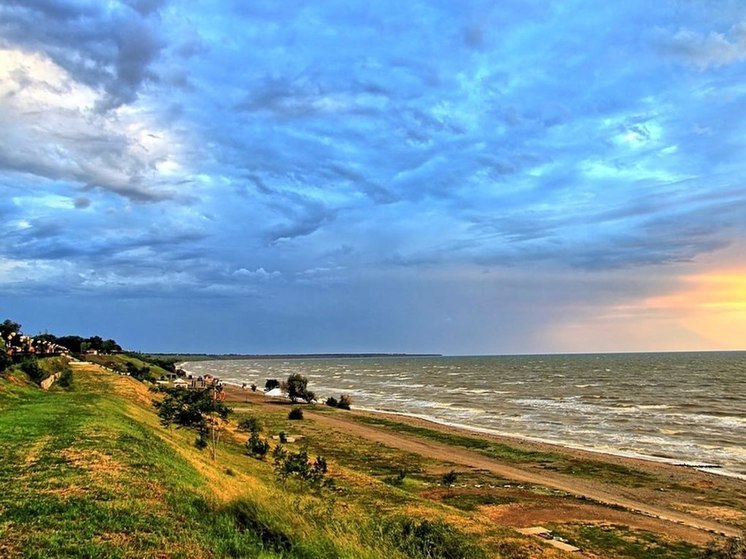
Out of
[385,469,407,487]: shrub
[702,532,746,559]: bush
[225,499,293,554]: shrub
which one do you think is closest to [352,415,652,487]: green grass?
[385,469,407,487]: shrub

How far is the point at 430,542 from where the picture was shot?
13.4m

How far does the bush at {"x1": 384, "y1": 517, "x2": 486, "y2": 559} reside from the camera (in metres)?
12.6

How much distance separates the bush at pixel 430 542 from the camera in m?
12.6

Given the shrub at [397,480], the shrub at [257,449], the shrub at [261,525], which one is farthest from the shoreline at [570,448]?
the shrub at [261,525]

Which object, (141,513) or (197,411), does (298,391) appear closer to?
(197,411)

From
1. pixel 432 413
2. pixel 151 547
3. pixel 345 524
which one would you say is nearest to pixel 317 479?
pixel 345 524

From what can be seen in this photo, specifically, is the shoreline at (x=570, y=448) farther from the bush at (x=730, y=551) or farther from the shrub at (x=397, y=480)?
the bush at (x=730, y=551)

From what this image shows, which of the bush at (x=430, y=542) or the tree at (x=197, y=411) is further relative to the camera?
the tree at (x=197, y=411)

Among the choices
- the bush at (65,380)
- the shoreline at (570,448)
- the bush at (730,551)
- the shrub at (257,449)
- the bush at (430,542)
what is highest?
the bush at (65,380)

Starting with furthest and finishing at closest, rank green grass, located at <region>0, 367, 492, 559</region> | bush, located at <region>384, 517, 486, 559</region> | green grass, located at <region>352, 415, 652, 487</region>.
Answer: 1. green grass, located at <region>352, 415, 652, 487</region>
2. bush, located at <region>384, 517, 486, 559</region>
3. green grass, located at <region>0, 367, 492, 559</region>

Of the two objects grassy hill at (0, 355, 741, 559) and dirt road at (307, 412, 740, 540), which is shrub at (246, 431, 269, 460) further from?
dirt road at (307, 412, 740, 540)

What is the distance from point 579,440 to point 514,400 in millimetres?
33617

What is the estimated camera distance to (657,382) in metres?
108

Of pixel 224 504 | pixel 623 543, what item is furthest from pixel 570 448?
pixel 224 504
